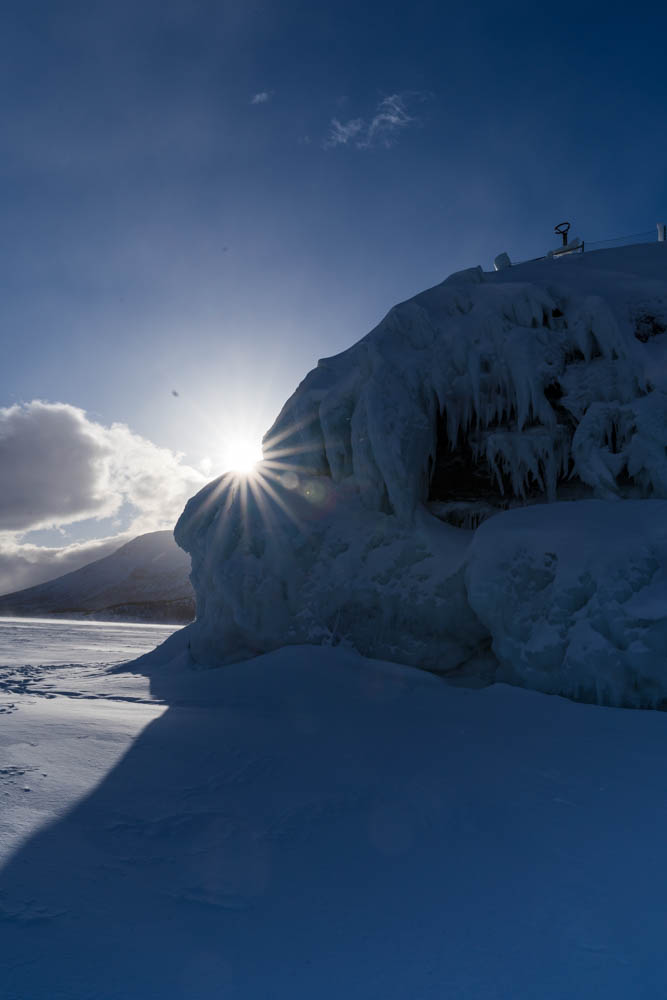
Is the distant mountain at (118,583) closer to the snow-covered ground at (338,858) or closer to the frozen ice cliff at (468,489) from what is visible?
the frozen ice cliff at (468,489)

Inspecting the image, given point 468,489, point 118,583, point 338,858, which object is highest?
point 468,489

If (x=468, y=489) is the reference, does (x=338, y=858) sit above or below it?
below

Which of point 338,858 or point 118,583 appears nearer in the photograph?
point 338,858

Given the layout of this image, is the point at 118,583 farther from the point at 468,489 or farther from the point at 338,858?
the point at 338,858

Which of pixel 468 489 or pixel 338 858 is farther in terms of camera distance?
pixel 468 489

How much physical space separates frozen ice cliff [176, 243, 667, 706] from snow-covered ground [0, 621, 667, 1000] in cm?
221

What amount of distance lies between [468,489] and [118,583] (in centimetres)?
15964

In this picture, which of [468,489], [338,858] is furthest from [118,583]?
[338,858]

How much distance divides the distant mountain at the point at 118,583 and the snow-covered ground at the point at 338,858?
122 meters

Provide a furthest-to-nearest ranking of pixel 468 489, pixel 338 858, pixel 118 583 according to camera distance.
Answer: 1. pixel 118 583
2. pixel 468 489
3. pixel 338 858

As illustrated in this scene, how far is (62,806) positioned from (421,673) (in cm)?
592

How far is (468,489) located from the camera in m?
10.6

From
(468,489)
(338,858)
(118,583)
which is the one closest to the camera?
(338,858)

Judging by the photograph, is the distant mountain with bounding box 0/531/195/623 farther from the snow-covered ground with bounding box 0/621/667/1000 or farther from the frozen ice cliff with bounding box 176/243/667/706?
the snow-covered ground with bounding box 0/621/667/1000
